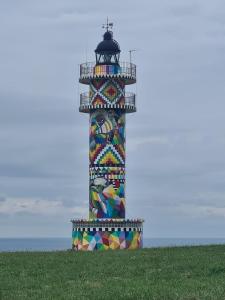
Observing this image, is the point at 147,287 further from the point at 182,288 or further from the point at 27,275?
the point at 27,275

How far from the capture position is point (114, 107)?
6266cm

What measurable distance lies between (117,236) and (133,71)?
1427cm

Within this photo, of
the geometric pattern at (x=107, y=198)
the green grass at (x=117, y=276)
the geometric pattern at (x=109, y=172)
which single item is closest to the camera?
the green grass at (x=117, y=276)

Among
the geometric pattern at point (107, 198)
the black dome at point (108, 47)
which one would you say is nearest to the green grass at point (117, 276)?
the geometric pattern at point (107, 198)

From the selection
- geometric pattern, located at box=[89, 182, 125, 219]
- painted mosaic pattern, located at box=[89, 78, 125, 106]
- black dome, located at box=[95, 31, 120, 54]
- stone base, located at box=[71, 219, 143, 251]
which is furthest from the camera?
black dome, located at box=[95, 31, 120, 54]

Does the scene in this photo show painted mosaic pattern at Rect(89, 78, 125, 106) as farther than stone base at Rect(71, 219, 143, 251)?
Yes

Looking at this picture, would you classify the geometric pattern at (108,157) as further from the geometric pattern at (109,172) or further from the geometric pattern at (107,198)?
the geometric pattern at (107,198)

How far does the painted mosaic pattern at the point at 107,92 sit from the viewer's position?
63.0m

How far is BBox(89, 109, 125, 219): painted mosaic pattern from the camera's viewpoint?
204 ft

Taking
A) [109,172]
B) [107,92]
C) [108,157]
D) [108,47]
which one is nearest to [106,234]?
[109,172]

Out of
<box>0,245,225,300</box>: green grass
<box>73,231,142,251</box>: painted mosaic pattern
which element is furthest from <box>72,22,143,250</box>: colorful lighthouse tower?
<box>0,245,225,300</box>: green grass

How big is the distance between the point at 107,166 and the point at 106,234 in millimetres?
5588

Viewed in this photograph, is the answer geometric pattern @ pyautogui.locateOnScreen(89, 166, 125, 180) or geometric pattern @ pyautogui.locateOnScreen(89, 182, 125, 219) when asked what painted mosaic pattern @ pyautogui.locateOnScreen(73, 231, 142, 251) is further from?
geometric pattern @ pyautogui.locateOnScreen(89, 166, 125, 180)

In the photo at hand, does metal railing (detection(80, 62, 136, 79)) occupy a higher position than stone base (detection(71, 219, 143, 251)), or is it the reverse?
metal railing (detection(80, 62, 136, 79))
